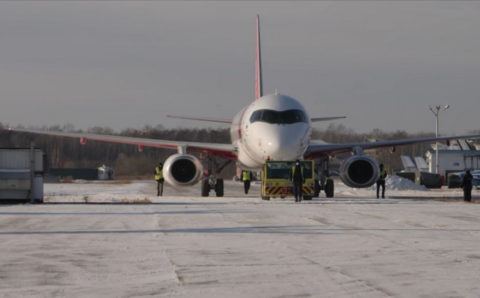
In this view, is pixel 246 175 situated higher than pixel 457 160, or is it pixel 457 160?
pixel 457 160

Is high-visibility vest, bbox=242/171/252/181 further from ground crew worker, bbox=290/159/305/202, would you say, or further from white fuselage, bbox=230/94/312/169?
ground crew worker, bbox=290/159/305/202

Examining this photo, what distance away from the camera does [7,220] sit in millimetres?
18078

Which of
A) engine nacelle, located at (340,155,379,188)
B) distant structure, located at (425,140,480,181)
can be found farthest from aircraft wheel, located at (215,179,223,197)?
distant structure, located at (425,140,480,181)

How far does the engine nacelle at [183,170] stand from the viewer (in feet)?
105

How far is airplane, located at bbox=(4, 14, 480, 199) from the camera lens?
29.8m

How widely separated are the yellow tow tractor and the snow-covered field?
9460 millimetres

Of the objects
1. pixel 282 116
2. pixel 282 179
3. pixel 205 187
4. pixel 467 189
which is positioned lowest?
pixel 205 187

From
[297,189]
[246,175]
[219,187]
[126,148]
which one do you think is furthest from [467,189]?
[126,148]

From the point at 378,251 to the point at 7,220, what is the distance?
31.9ft

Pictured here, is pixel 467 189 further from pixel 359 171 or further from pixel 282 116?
pixel 282 116

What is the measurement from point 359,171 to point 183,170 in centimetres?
707

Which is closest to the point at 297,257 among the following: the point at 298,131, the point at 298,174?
the point at 298,174

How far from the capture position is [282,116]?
30047mm

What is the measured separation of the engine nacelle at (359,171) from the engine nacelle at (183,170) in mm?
5762
